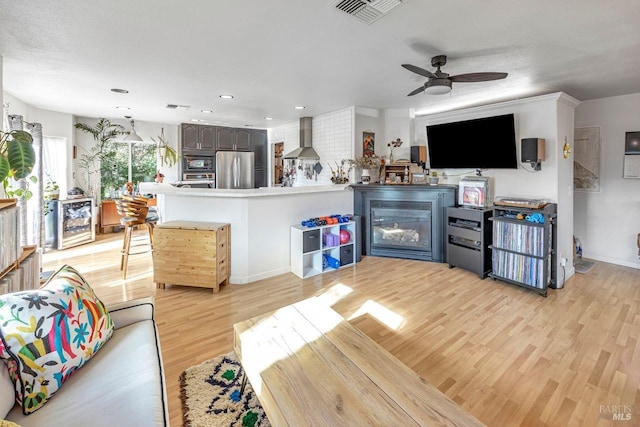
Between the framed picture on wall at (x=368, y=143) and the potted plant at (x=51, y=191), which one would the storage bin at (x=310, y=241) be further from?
the potted plant at (x=51, y=191)

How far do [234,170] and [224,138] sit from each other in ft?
3.68

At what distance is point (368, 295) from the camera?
10.9 ft

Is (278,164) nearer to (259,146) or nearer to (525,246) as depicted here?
(259,146)

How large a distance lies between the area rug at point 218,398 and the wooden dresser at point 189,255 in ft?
4.38

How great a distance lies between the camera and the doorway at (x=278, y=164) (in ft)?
24.6

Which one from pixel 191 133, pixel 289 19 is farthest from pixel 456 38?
pixel 191 133

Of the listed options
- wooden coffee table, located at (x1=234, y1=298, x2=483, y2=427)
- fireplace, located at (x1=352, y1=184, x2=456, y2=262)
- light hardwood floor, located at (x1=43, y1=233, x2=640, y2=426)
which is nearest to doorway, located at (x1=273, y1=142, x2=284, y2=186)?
fireplace, located at (x1=352, y1=184, x2=456, y2=262)

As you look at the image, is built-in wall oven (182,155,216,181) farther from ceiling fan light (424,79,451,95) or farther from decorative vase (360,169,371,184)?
ceiling fan light (424,79,451,95)

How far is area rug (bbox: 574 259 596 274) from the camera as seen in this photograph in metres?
4.17

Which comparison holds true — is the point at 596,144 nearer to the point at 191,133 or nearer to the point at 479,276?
the point at 479,276

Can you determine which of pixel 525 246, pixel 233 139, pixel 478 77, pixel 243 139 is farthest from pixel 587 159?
pixel 233 139

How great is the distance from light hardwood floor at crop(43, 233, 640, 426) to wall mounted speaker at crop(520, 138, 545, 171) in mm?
1515

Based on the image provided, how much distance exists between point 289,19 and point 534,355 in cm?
302

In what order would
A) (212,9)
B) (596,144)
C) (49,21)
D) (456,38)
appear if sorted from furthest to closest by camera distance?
(596,144) → (456,38) → (49,21) → (212,9)
